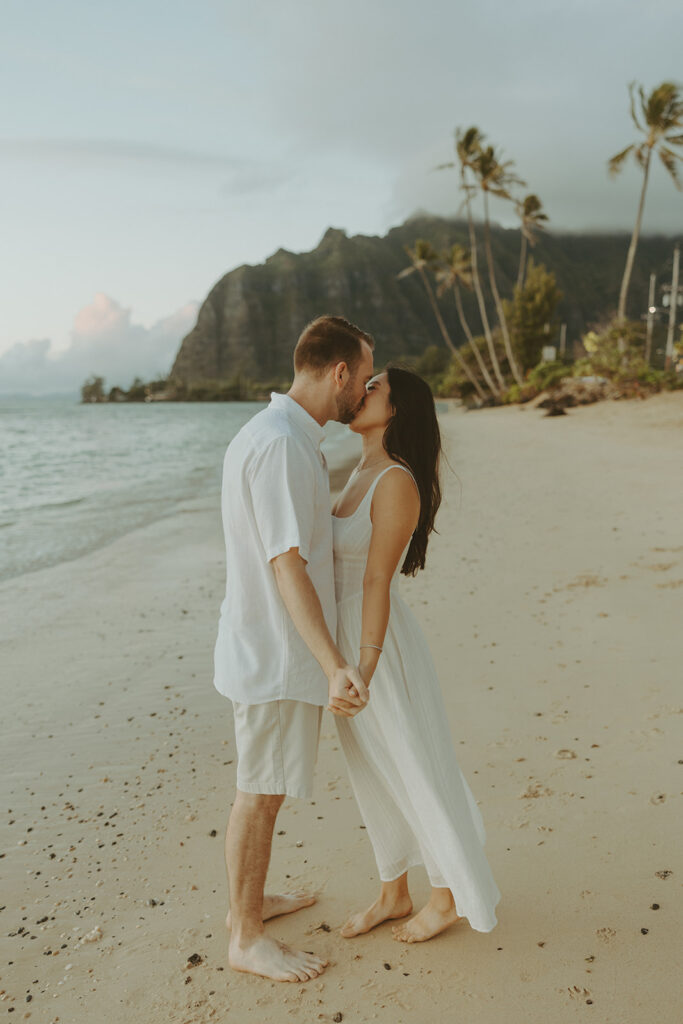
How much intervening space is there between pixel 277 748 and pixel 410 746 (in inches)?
16.0

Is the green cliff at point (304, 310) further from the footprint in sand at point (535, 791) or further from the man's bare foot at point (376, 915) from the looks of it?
the man's bare foot at point (376, 915)

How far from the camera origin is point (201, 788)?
3.76 meters

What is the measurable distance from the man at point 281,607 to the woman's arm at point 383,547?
0.12m

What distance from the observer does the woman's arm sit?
7.41 feet

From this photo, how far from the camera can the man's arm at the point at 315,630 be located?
Result: 6.81 ft

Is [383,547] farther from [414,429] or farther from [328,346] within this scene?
[328,346]

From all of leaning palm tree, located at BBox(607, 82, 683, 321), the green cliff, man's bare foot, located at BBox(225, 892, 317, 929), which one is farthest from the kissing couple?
the green cliff

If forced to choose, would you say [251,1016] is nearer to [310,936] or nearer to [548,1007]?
[310,936]

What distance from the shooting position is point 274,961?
7.77 ft

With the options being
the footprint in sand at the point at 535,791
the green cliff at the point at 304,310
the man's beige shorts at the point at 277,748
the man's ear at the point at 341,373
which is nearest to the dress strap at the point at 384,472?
the man's ear at the point at 341,373

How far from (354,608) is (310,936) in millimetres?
1163

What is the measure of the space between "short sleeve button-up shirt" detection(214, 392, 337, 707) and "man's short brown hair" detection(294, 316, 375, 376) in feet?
0.43

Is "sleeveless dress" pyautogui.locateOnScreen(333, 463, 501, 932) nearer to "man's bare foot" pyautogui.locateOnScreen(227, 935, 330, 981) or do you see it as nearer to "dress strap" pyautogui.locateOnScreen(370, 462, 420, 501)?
"dress strap" pyautogui.locateOnScreen(370, 462, 420, 501)

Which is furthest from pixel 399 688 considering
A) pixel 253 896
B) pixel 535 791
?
pixel 535 791
